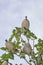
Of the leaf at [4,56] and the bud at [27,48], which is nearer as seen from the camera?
the bud at [27,48]

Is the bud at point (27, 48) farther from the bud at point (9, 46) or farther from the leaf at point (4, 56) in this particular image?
the leaf at point (4, 56)

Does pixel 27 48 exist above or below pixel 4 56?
above

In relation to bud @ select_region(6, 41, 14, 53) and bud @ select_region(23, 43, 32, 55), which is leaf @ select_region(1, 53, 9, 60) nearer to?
bud @ select_region(6, 41, 14, 53)

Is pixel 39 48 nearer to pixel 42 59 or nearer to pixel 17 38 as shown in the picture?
pixel 42 59

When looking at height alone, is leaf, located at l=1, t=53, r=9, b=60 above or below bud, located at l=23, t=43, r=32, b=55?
below

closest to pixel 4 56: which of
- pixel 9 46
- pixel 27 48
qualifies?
pixel 9 46

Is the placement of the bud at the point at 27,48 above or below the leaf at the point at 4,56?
above

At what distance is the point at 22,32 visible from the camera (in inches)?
122

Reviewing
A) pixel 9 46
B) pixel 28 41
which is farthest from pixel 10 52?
pixel 28 41

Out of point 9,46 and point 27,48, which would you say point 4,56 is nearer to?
point 9,46

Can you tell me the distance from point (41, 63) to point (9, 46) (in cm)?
55

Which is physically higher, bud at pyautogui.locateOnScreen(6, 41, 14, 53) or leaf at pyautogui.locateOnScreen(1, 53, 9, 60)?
bud at pyautogui.locateOnScreen(6, 41, 14, 53)

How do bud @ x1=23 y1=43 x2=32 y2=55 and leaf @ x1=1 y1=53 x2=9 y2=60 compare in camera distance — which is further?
leaf @ x1=1 y1=53 x2=9 y2=60

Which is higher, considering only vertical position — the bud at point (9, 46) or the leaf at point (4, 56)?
the bud at point (9, 46)
